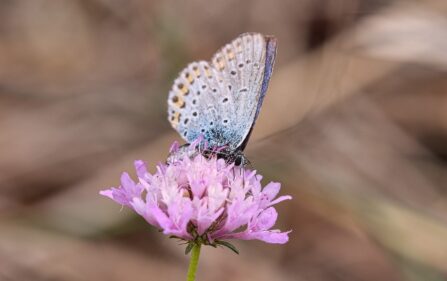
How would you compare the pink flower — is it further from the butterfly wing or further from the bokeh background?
the bokeh background

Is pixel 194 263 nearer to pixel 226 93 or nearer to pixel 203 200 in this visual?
pixel 203 200

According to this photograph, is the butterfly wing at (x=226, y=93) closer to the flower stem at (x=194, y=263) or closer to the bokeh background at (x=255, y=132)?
the flower stem at (x=194, y=263)

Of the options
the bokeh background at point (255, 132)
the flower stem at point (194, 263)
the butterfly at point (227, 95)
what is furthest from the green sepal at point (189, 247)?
the bokeh background at point (255, 132)

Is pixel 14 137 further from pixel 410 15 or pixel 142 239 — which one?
pixel 410 15

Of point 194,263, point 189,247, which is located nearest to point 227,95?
point 189,247

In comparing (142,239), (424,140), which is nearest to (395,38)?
(424,140)

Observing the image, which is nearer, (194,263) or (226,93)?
(194,263)
